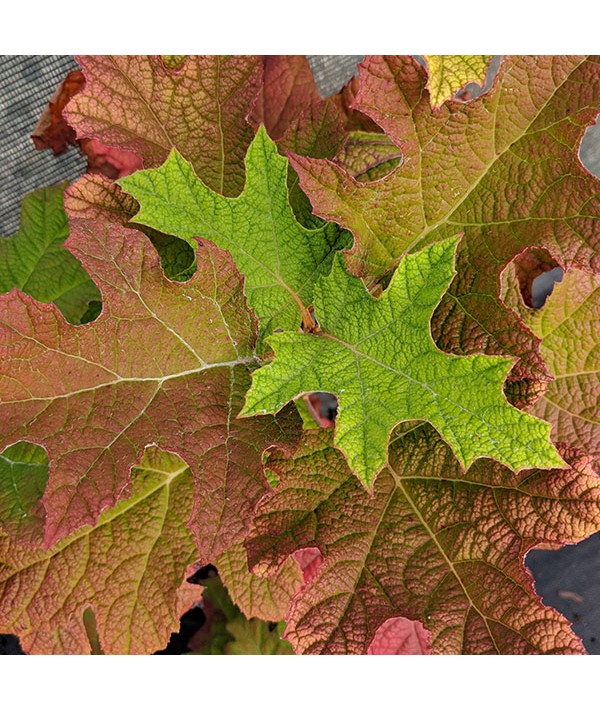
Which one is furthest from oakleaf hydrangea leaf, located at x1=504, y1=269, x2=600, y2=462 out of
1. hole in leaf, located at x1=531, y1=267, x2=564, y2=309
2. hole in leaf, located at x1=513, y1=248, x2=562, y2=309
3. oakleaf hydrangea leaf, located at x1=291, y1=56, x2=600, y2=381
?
hole in leaf, located at x1=531, y1=267, x2=564, y2=309

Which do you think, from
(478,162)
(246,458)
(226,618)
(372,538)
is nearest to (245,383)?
(246,458)

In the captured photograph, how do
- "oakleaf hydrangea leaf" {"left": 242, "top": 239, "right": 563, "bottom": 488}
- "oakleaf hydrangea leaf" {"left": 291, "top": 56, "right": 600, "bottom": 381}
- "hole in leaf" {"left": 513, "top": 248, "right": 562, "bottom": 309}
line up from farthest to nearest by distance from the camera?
"hole in leaf" {"left": 513, "top": 248, "right": 562, "bottom": 309}
"oakleaf hydrangea leaf" {"left": 291, "top": 56, "right": 600, "bottom": 381}
"oakleaf hydrangea leaf" {"left": 242, "top": 239, "right": 563, "bottom": 488}

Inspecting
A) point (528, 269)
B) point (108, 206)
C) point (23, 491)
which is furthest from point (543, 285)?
point (23, 491)

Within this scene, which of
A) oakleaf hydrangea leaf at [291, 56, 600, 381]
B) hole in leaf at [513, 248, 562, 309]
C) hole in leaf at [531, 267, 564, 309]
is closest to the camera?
oakleaf hydrangea leaf at [291, 56, 600, 381]

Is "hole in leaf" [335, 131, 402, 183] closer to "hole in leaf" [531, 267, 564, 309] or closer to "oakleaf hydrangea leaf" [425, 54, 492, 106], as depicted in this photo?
"oakleaf hydrangea leaf" [425, 54, 492, 106]

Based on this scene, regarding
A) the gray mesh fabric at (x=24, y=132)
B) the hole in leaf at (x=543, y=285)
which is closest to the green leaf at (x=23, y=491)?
the gray mesh fabric at (x=24, y=132)

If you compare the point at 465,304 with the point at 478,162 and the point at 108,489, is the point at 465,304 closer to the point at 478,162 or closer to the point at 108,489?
the point at 478,162

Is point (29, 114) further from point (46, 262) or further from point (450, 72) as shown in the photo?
point (450, 72)
